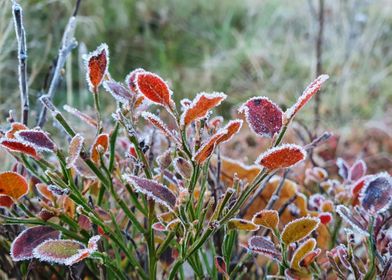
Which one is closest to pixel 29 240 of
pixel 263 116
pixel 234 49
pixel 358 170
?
pixel 263 116

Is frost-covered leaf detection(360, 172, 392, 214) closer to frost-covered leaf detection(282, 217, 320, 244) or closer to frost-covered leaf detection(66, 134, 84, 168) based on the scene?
frost-covered leaf detection(282, 217, 320, 244)

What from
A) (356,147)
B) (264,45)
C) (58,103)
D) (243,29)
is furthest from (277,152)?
(243,29)

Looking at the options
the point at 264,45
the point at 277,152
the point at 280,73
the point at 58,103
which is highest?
the point at 264,45

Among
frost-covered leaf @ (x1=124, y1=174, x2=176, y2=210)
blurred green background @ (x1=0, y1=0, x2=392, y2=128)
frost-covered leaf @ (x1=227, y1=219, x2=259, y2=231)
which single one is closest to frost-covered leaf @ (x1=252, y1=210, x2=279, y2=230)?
frost-covered leaf @ (x1=227, y1=219, x2=259, y2=231)

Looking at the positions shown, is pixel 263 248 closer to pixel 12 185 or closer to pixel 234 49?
pixel 12 185

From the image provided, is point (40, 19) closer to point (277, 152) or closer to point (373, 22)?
point (373, 22)
